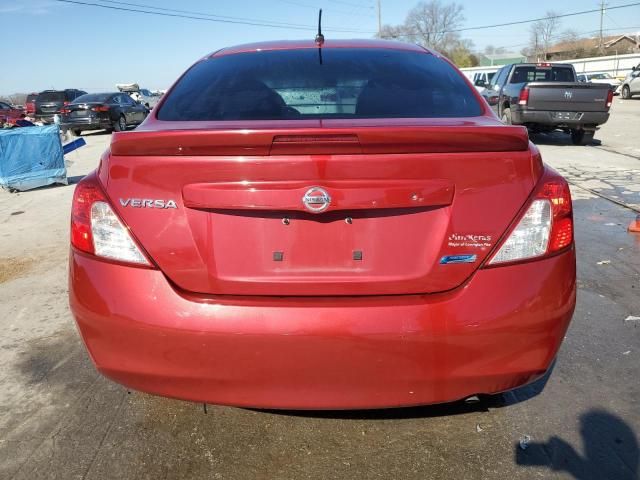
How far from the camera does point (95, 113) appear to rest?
1916 centimetres

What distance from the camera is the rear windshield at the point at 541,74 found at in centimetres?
1362

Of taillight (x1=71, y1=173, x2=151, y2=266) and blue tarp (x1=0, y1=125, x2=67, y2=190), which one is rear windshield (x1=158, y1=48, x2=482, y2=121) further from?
blue tarp (x1=0, y1=125, x2=67, y2=190)

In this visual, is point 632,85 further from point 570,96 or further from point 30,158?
point 30,158

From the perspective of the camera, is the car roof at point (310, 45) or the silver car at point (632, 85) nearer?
the car roof at point (310, 45)

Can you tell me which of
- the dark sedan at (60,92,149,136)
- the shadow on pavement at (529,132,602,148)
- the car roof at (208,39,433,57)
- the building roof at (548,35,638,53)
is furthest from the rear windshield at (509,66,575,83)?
the building roof at (548,35,638,53)

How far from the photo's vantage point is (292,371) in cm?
184

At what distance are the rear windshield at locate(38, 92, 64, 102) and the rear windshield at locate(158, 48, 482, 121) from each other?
2624cm

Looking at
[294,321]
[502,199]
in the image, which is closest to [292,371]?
[294,321]

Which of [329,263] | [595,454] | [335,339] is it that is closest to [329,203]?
[329,263]

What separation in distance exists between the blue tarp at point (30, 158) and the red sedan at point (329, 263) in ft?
25.3

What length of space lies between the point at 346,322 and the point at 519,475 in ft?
3.26

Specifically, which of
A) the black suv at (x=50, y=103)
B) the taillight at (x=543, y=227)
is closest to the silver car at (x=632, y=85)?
the black suv at (x=50, y=103)

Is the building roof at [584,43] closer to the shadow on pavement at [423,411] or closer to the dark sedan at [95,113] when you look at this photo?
the dark sedan at [95,113]

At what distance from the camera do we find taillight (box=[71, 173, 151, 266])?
1.91 meters
